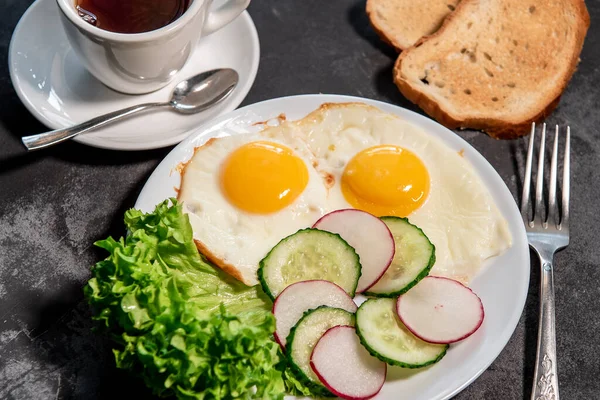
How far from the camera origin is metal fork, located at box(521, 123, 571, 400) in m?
2.42

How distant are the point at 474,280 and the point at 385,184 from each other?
22.0 inches

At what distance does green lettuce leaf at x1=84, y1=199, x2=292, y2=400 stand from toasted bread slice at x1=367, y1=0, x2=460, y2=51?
1855 millimetres

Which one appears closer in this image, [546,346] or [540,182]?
[546,346]

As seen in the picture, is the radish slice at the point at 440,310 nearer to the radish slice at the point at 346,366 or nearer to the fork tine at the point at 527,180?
the radish slice at the point at 346,366

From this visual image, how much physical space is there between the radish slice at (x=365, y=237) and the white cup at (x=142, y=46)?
1045 mm

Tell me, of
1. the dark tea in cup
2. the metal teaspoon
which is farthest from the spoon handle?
the dark tea in cup

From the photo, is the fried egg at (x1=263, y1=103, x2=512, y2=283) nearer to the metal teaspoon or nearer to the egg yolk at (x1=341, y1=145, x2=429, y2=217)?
the egg yolk at (x1=341, y1=145, x2=429, y2=217)

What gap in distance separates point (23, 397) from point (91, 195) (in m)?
0.95

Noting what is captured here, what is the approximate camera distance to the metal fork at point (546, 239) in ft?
7.93

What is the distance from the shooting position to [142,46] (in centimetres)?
262

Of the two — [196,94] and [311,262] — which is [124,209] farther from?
[311,262]

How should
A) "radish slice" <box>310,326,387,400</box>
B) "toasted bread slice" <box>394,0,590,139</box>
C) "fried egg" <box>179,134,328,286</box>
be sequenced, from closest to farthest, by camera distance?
"radish slice" <box>310,326,387,400</box> < "fried egg" <box>179,134,328,286</box> < "toasted bread slice" <box>394,0,590,139</box>

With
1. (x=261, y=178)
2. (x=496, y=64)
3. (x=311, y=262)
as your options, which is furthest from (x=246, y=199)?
(x=496, y=64)

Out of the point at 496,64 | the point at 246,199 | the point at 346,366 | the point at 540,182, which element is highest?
the point at 246,199
